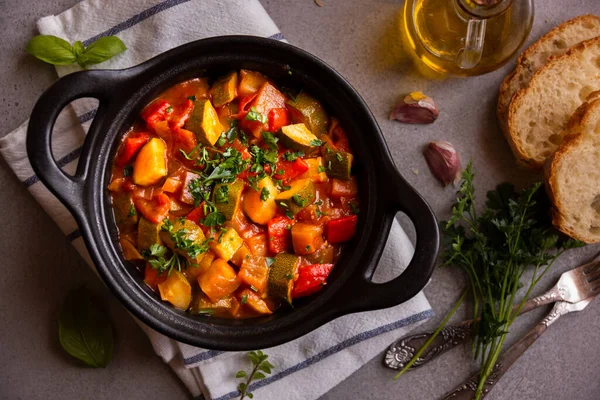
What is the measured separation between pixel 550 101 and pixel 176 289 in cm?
222

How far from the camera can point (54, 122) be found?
2514 millimetres

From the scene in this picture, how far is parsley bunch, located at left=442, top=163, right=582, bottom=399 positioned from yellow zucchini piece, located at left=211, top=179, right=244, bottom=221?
1.16 meters

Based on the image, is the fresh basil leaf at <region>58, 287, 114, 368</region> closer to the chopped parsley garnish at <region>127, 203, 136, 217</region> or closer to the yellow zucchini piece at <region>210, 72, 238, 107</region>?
the chopped parsley garnish at <region>127, 203, 136, 217</region>

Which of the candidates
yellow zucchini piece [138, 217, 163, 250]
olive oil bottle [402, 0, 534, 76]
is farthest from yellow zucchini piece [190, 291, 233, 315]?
olive oil bottle [402, 0, 534, 76]

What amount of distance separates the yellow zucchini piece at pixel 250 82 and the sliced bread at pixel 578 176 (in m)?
1.58

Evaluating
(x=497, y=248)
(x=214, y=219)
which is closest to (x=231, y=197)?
(x=214, y=219)

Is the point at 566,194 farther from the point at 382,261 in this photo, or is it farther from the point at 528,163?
the point at 382,261

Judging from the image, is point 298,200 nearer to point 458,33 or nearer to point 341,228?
point 341,228

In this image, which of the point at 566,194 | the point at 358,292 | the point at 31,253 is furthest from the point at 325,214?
the point at 31,253

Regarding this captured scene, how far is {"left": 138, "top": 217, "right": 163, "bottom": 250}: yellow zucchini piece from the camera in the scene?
2.67m

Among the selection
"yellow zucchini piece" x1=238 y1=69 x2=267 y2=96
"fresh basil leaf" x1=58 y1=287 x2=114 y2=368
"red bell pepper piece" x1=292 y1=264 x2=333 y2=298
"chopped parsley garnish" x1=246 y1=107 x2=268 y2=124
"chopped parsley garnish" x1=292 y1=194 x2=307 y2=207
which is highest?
"yellow zucchini piece" x1=238 y1=69 x2=267 y2=96

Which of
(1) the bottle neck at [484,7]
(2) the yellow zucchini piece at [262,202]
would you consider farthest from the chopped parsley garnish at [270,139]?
(1) the bottle neck at [484,7]

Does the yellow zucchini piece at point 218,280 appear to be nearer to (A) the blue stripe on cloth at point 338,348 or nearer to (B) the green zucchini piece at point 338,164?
(B) the green zucchini piece at point 338,164

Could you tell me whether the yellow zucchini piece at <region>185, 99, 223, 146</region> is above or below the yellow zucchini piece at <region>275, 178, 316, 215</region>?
above
